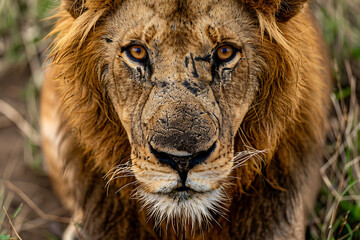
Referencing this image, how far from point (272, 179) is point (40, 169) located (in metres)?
2.46

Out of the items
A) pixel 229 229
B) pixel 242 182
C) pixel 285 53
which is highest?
pixel 285 53

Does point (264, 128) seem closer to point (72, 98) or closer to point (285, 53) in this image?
point (285, 53)

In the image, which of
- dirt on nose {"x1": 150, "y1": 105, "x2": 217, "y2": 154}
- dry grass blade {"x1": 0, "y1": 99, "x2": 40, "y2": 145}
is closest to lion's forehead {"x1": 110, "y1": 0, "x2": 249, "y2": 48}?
dirt on nose {"x1": 150, "y1": 105, "x2": 217, "y2": 154}

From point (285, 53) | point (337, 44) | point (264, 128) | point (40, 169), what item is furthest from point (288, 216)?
point (40, 169)

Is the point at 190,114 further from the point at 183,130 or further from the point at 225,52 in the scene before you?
the point at 225,52

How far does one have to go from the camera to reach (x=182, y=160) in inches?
76.9

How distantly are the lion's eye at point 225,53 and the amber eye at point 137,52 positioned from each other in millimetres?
355

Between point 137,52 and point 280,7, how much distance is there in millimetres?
749

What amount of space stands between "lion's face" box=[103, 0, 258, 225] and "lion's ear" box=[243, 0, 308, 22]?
78mm

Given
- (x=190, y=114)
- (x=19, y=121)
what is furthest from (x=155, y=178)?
(x=19, y=121)

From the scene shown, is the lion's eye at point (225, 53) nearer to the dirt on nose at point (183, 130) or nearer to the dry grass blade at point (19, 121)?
the dirt on nose at point (183, 130)

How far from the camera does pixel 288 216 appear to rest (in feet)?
9.09

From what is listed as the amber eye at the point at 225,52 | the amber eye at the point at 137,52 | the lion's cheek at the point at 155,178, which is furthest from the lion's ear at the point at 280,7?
the lion's cheek at the point at 155,178

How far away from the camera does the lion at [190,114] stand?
2107 millimetres
